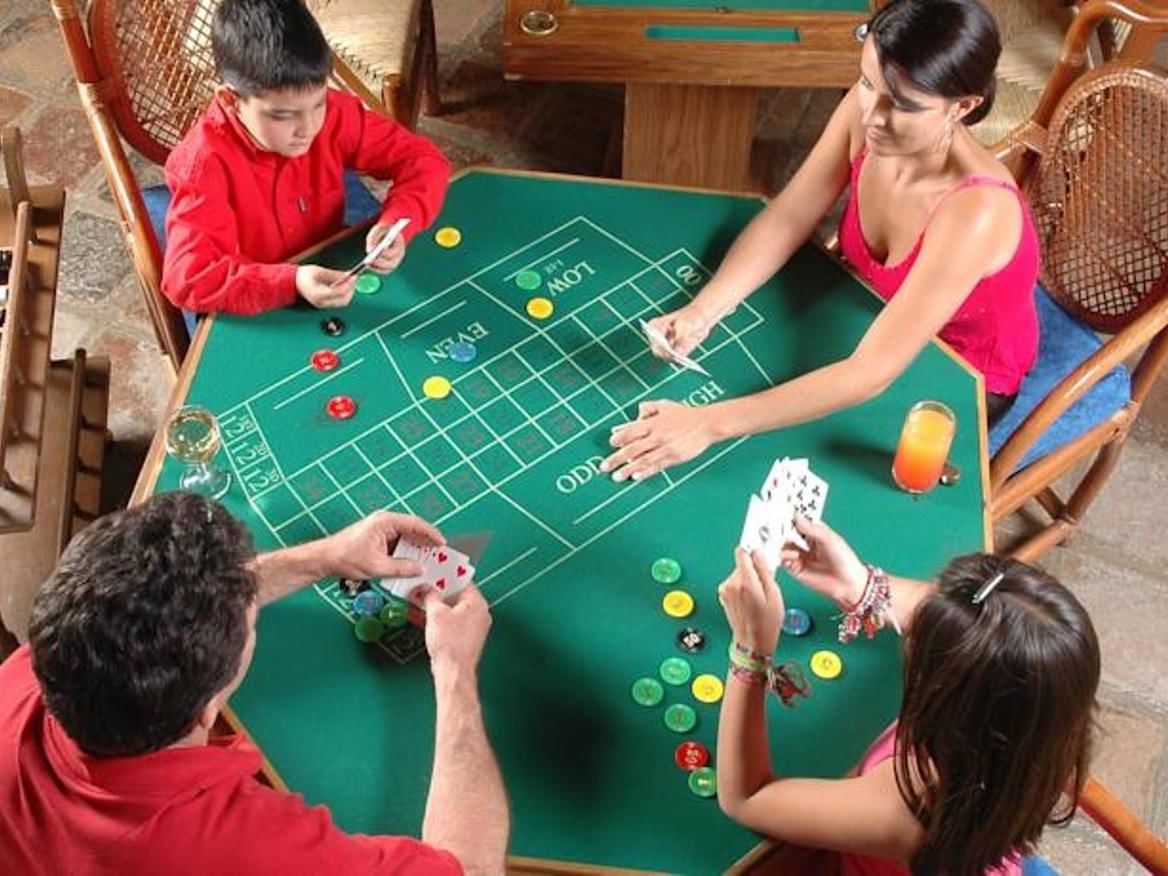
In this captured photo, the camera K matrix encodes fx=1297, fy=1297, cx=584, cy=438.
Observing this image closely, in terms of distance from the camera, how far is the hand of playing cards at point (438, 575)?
1.78m

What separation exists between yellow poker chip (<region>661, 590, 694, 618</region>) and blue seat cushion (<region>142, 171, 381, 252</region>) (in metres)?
1.17

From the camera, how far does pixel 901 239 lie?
228 cm

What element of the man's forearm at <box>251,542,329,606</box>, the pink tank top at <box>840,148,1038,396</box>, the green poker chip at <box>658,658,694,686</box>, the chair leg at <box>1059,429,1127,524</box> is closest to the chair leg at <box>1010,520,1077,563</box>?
the chair leg at <box>1059,429,1127,524</box>

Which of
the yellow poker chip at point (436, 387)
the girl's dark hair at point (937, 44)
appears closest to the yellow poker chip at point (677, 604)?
the yellow poker chip at point (436, 387)

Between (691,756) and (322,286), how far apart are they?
38.1 inches

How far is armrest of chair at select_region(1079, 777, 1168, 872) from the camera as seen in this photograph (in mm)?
1643

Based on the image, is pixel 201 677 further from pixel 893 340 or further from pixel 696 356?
pixel 893 340

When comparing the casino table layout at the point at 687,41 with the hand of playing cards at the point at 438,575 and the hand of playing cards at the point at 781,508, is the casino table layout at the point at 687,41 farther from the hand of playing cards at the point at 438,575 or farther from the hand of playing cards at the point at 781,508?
the hand of playing cards at the point at 438,575

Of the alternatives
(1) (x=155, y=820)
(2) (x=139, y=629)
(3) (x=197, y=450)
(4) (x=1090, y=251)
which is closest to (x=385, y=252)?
(3) (x=197, y=450)

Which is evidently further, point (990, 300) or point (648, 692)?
point (990, 300)

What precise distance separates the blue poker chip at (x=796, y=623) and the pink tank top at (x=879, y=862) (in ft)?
0.60

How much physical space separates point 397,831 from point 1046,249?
1.74 meters

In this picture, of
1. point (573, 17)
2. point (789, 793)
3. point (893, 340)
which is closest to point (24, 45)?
point (573, 17)

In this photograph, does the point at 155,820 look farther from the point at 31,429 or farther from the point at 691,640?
the point at 31,429
